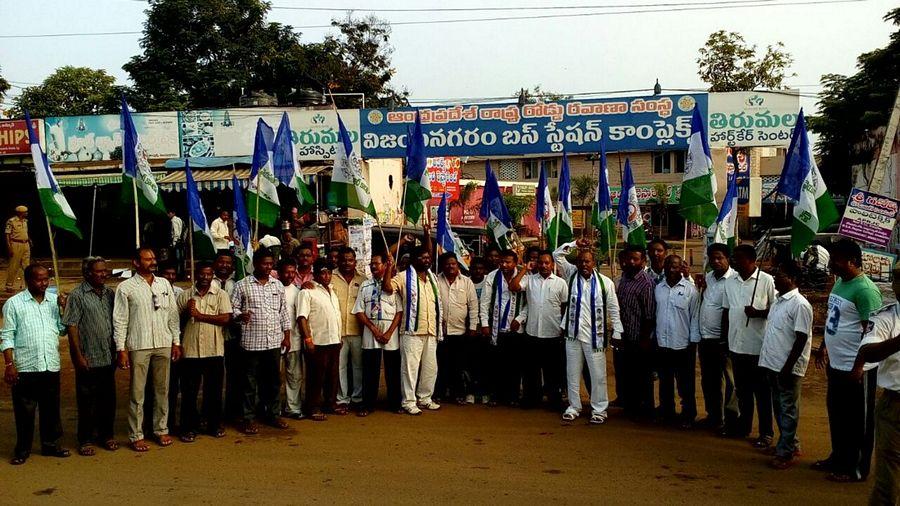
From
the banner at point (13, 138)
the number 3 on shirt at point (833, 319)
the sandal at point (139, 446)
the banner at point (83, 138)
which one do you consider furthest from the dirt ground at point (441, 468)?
the banner at point (13, 138)

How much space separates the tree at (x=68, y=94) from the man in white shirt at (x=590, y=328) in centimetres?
3967

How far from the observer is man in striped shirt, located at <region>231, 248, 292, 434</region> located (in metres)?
7.10

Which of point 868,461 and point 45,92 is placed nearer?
point 868,461

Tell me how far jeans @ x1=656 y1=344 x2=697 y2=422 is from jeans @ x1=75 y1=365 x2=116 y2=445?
16.3 ft

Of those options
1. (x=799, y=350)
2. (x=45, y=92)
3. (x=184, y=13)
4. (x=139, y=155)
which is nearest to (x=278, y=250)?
(x=139, y=155)

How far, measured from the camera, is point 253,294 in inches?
281

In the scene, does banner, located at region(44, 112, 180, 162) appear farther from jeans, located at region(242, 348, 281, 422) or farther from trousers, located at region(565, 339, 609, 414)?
trousers, located at region(565, 339, 609, 414)

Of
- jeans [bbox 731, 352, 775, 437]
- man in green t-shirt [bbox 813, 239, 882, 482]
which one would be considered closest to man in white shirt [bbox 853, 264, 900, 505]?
man in green t-shirt [bbox 813, 239, 882, 482]

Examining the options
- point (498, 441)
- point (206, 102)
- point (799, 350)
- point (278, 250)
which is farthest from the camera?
point (206, 102)

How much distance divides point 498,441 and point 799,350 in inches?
101

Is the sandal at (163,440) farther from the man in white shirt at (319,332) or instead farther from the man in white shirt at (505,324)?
the man in white shirt at (505,324)

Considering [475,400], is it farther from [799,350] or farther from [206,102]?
[206,102]

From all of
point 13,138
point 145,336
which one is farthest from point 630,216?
point 13,138

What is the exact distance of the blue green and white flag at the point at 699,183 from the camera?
8289 millimetres
